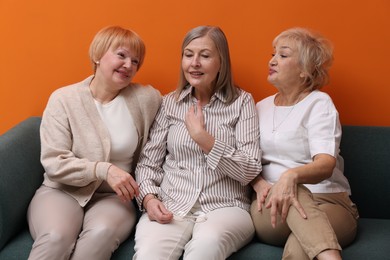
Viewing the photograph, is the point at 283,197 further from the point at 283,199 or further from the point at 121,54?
the point at 121,54

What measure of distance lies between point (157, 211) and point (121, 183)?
0.60ft

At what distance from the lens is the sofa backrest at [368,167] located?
2.50 meters

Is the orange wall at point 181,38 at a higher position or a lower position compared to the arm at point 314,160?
higher

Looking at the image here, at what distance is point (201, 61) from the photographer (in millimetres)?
2279

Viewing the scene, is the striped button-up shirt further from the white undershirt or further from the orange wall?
the orange wall

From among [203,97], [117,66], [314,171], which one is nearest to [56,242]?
[117,66]

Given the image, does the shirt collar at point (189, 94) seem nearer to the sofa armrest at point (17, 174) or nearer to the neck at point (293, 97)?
the neck at point (293, 97)

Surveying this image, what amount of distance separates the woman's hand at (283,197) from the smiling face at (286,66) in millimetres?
457

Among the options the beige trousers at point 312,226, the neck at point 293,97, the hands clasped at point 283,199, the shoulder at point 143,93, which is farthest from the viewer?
the shoulder at point 143,93

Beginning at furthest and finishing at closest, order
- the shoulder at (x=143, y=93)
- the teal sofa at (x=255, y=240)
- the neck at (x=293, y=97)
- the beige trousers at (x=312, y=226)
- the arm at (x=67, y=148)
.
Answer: the shoulder at (x=143, y=93) < the neck at (x=293, y=97) < the arm at (x=67, y=148) < the teal sofa at (x=255, y=240) < the beige trousers at (x=312, y=226)

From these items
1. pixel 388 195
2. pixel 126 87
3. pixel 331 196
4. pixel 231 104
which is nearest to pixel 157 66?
pixel 126 87

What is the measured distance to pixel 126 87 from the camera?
246cm

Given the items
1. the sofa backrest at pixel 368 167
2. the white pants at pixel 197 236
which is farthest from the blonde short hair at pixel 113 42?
the sofa backrest at pixel 368 167

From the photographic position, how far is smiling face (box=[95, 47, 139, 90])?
90.5 inches
